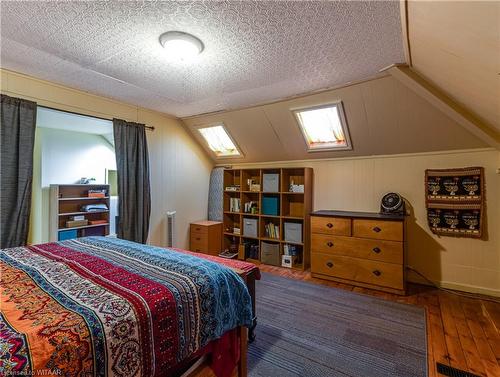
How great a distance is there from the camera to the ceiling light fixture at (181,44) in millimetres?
1828

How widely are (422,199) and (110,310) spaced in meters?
3.52

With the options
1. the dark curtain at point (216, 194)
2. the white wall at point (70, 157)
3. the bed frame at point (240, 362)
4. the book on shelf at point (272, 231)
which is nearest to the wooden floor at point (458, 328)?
the book on shelf at point (272, 231)

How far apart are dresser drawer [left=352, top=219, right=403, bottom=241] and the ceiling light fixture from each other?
2550mm

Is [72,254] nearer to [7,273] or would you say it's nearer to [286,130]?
[7,273]

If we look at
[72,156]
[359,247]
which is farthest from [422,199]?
[72,156]

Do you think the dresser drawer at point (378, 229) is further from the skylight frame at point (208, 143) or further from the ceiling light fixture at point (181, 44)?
the ceiling light fixture at point (181, 44)

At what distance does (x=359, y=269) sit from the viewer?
10.3 ft

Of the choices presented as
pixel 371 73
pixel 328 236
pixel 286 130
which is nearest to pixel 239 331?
pixel 328 236

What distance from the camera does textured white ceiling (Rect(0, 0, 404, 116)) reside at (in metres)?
1.58

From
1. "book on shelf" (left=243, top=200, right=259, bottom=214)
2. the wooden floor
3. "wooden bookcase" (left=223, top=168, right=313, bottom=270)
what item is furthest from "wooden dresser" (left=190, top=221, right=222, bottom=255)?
the wooden floor

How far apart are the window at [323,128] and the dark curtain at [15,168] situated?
2.93m

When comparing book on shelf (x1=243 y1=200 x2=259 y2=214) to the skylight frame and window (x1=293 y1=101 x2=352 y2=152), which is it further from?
window (x1=293 y1=101 x2=352 y2=152)

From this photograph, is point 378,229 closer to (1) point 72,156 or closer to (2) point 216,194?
(2) point 216,194

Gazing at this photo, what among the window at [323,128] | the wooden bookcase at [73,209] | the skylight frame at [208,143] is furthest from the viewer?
the skylight frame at [208,143]
